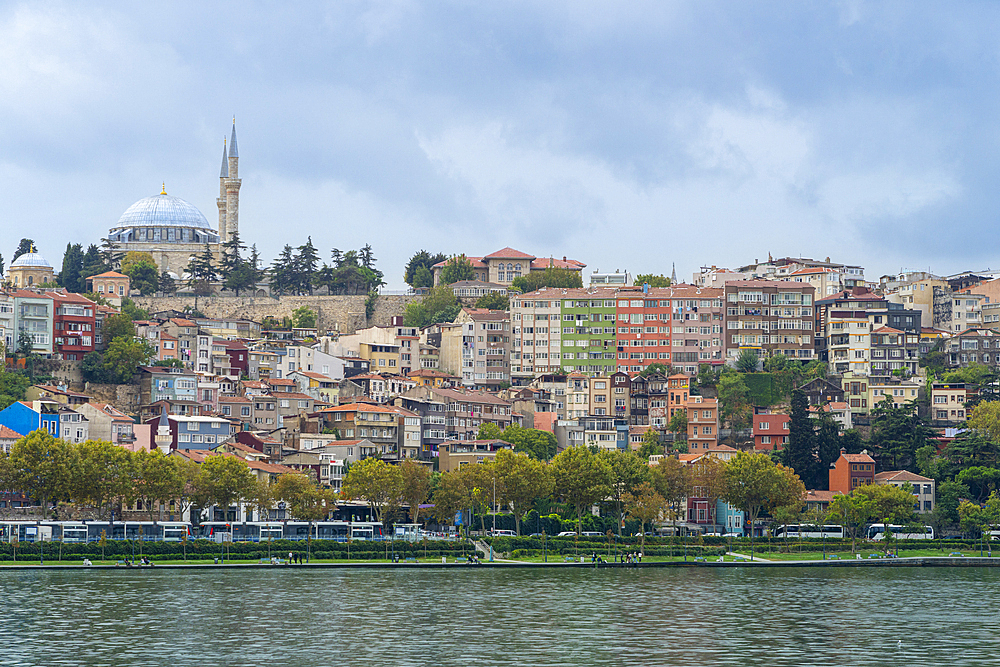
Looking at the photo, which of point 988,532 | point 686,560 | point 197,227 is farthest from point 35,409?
point 197,227

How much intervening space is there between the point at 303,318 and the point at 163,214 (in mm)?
Answer: 34076

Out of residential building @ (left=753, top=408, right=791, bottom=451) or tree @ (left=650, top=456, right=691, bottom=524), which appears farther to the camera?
residential building @ (left=753, top=408, right=791, bottom=451)

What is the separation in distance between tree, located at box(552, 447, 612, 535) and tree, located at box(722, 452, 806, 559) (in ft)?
26.0

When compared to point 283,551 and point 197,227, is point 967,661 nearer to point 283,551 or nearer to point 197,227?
point 283,551

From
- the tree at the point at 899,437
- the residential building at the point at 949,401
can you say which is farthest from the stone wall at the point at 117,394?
the residential building at the point at 949,401

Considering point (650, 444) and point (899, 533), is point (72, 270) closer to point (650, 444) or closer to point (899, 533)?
point (650, 444)

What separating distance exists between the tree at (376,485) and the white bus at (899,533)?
3065 cm

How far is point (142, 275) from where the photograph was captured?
144 metres

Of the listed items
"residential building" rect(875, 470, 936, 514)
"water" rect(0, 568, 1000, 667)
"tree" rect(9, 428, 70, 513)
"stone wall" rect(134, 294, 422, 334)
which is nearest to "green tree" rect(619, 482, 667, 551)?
"water" rect(0, 568, 1000, 667)

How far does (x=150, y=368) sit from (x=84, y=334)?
19.3 feet

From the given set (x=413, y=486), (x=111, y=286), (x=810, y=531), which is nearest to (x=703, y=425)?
(x=810, y=531)

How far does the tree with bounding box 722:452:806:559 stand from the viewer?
3757 inches

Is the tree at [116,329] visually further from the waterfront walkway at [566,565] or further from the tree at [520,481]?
the waterfront walkway at [566,565]

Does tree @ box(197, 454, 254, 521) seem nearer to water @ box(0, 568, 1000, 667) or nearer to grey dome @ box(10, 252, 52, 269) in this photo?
water @ box(0, 568, 1000, 667)
